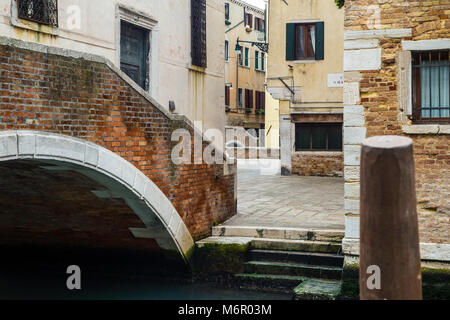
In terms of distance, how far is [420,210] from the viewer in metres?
6.59

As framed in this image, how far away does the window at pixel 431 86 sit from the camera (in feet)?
21.5

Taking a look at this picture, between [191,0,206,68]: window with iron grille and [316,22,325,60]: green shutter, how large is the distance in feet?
16.6

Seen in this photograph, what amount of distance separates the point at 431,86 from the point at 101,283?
5.36 metres

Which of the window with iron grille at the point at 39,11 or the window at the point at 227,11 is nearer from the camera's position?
the window with iron grille at the point at 39,11

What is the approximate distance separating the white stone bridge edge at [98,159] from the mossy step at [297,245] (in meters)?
0.95

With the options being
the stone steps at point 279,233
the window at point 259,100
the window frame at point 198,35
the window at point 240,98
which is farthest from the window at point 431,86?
the window at point 259,100

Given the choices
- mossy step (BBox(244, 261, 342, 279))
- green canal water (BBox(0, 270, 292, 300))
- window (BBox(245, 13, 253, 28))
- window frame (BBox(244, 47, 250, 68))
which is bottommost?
green canal water (BBox(0, 270, 292, 300))

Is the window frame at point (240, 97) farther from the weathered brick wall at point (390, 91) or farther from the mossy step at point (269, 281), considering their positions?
the weathered brick wall at point (390, 91)

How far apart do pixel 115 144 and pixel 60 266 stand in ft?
13.1

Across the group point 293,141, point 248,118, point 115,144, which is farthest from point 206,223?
point 248,118

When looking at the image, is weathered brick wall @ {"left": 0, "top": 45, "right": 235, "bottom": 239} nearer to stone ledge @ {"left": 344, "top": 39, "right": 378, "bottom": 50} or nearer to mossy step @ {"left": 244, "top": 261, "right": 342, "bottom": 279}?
mossy step @ {"left": 244, "top": 261, "right": 342, "bottom": 279}

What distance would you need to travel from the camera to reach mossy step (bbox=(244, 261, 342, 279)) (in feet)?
24.8

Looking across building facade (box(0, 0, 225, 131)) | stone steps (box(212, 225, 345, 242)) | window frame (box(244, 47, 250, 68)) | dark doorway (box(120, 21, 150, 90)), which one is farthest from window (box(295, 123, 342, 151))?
window frame (box(244, 47, 250, 68))
